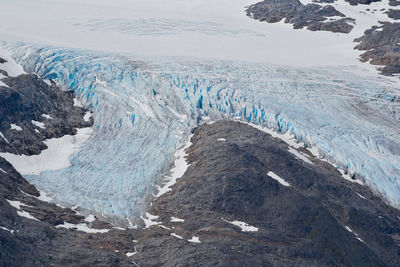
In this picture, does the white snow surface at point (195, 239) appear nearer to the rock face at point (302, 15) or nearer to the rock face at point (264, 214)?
the rock face at point (264, 214)

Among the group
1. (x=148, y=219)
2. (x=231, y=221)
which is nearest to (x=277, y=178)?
(x=231, y=221)

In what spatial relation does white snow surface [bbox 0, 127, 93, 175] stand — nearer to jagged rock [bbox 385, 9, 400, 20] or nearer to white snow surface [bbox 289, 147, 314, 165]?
white snow surface [bbox 289, 147, 314, 165]

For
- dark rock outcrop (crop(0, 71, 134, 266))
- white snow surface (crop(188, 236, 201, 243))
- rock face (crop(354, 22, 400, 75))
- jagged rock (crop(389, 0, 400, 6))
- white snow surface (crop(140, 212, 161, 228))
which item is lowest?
white snow surface (crop(140, 212, 161, 228))

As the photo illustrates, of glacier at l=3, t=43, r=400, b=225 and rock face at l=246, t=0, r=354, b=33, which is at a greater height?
rock face at l=246, t=0, r=354, b=33

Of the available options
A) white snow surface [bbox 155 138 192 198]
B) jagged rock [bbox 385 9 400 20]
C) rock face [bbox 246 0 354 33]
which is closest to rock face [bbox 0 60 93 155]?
white snow surface [bbox 155 138 192 198]

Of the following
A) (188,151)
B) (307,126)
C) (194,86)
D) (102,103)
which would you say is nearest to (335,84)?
(307,126)

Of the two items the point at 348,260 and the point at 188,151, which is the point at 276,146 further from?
the point at 348,260

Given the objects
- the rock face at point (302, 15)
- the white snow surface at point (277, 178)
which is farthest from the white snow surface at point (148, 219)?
the rock face at point (302, 15)
